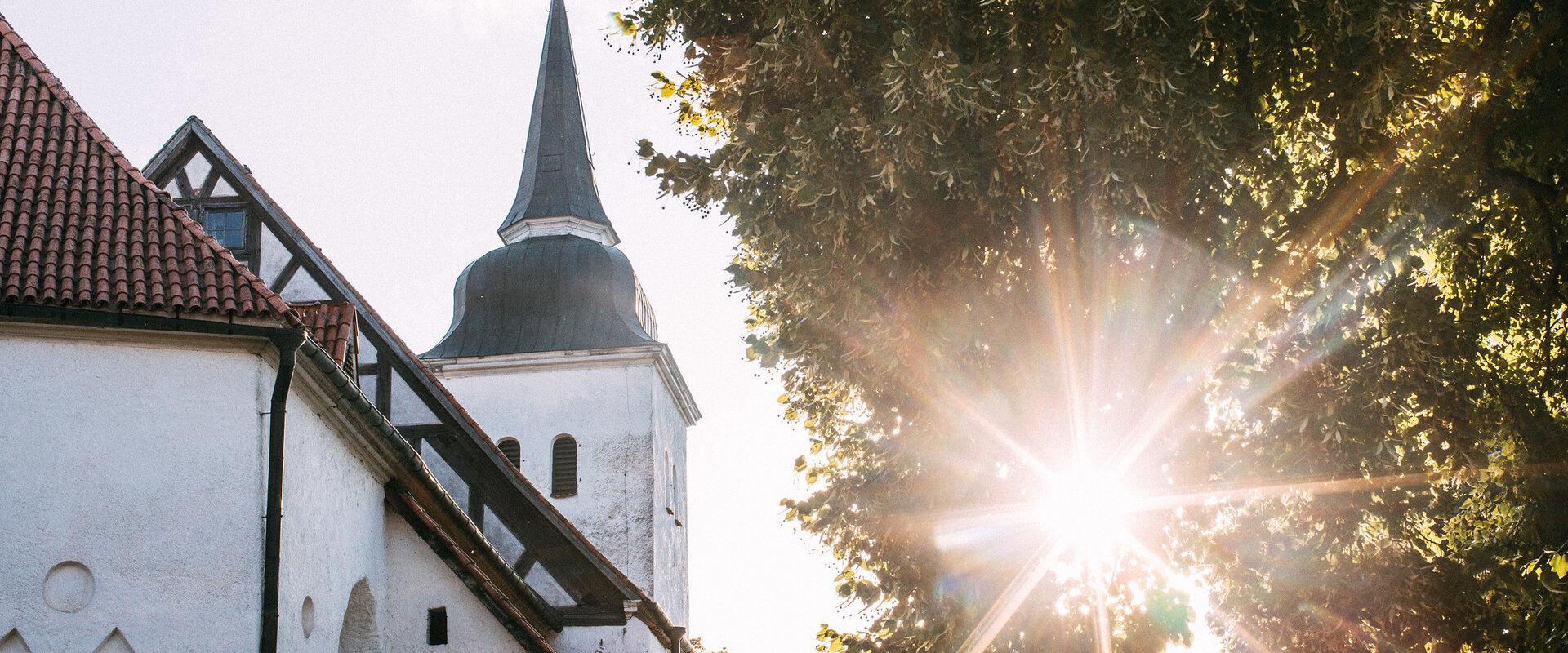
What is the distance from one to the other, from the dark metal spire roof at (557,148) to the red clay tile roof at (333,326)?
12.5 metres

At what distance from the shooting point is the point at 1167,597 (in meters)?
10.3

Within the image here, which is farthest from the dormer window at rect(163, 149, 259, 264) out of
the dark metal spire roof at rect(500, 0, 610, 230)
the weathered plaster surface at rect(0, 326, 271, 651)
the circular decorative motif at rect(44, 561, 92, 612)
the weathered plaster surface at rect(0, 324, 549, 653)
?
the dark metal spire roof at rect(500, 0, 610, 230)

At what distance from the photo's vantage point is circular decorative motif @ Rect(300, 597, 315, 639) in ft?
37.9

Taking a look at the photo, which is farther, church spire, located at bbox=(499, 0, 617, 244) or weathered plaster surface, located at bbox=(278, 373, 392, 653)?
church spire, located at bbox=(499, 0, 617, 244)

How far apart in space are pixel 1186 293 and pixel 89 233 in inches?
283

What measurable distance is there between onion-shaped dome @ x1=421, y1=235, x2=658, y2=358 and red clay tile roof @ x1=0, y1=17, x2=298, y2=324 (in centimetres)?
1277

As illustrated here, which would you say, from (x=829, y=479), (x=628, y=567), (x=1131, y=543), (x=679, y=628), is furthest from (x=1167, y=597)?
(x=628, y=567)

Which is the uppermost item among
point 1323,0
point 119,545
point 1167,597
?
point 1323,0

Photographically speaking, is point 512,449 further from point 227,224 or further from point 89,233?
point 89,233

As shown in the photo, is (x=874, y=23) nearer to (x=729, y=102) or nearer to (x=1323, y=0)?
(x=729, y=102)

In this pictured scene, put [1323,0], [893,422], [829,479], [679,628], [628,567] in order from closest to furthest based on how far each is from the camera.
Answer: [1323,0] < [893,422] < [829,479] < [679,628] < [628,567]

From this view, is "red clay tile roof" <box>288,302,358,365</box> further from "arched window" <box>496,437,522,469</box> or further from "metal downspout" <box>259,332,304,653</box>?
"arched window" <box>496,437,522,469</box>

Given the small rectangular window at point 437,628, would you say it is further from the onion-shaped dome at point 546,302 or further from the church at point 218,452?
the onion-shaped dome at point 546,302

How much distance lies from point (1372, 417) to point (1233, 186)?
5.74 feet
